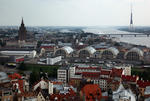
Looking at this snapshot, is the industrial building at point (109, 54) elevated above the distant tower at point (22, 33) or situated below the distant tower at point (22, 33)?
below

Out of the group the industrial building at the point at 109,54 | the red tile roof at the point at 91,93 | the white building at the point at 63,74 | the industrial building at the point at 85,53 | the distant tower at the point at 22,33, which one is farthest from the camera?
the distant tower at the point at 22,33

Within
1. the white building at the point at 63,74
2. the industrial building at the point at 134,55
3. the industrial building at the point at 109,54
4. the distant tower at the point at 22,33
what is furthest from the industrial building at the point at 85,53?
the white building at the point at 63,74

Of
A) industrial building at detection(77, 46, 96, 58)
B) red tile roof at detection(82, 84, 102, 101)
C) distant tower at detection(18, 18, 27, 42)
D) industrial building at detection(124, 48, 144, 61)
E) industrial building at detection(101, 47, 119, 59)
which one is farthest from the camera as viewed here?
distant tower at detection(18, 18, 27, 42)

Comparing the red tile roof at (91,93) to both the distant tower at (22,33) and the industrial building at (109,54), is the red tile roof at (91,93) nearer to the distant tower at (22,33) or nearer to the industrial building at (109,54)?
the industrial building at (109,54)

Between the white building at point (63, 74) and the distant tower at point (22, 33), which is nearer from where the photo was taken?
the white building at point (63, 74)

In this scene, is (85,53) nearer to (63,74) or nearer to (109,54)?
(109,54)

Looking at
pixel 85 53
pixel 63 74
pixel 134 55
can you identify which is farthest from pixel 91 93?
pixel 85 53

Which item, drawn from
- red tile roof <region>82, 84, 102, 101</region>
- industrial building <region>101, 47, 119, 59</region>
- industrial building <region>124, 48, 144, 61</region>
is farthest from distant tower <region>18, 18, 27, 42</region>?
red tile roof <region>82, 84, 102, 101</region>

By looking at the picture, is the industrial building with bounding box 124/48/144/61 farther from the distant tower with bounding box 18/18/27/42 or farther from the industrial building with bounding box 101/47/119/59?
the distant tower with bounding box 18/18/27/42

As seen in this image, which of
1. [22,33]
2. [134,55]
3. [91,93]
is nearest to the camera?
[91,93]

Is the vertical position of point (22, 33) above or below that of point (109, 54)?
above

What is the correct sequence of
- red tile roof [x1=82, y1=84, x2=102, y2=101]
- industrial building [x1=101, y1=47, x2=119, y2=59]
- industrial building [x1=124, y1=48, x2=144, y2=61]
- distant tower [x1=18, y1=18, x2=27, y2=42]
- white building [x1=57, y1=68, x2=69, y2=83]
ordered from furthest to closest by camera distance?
distant tower [x1=18, y1=18, x2=27, y2=42]
industrial building [x1=101, y1=47, x2=119, y2=59]
industrial building [x1=124, y1=48, x2=144, y2=61]
white building [x1=57, y1=68, x2=69, y2=83]
red tile roof [x1=82, y1=84, x2=102, y2=101]
